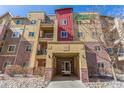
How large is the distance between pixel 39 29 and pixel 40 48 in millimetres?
2285

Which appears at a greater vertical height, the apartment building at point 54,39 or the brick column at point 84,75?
the apartment building at point 54,39

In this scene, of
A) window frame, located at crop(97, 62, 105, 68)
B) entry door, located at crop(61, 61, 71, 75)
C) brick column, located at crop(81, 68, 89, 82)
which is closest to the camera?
brick column, located at crop(81, 68, 89, 82)

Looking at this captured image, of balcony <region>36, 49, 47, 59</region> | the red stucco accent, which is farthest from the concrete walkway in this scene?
the red stucco accent

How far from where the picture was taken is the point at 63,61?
14.5 meters

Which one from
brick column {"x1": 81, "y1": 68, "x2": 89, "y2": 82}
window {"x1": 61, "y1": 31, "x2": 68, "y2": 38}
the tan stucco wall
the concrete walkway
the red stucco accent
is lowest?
the concrete walkway

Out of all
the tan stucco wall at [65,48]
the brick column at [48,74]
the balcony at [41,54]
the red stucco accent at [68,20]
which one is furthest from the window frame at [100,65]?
the brick column at [48,74]

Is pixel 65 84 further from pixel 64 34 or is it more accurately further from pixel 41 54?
pixel 64 34

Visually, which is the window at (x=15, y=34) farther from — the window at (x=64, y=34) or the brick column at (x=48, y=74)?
the brick column at (x=48, y=74)

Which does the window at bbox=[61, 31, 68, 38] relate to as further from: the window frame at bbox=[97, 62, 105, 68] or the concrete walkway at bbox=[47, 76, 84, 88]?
the concrete walkway at bbox=[47, 76, 84, 88]

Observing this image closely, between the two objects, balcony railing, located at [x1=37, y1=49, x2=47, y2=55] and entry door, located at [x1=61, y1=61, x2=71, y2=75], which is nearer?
balcony railing, located at [x1=37, y1=49, x2=47, y2=55]

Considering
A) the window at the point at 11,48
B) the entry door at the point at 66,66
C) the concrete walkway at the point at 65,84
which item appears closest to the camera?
the concrete walkway at the point at 65,84
